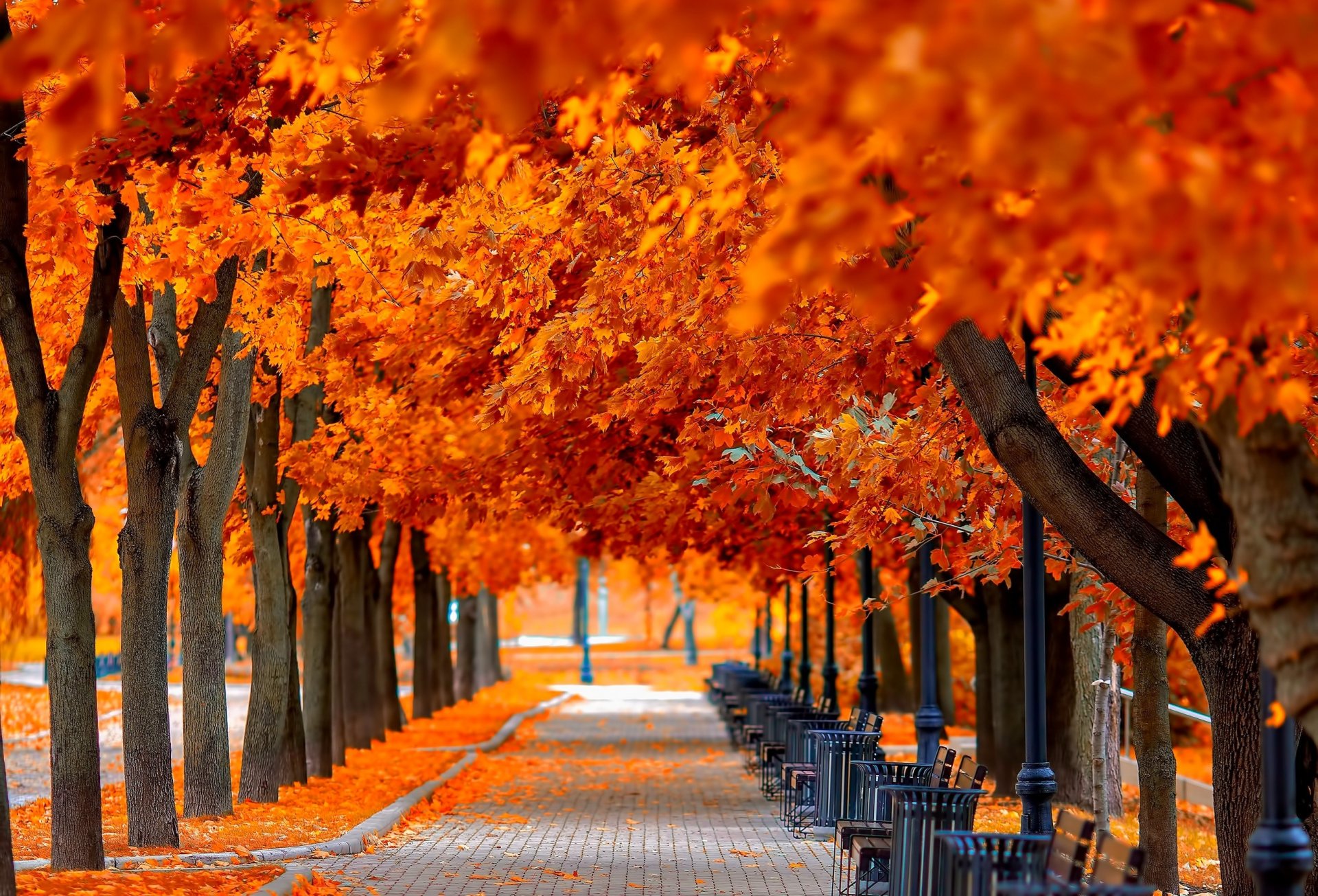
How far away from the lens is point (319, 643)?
2216cm

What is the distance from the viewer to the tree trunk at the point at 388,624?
2994 cm

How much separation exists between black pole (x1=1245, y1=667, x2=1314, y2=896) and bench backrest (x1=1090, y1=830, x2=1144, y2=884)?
0.43 metres

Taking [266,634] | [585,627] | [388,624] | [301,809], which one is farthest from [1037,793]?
[585,627]

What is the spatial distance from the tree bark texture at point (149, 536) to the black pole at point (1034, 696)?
675 cm

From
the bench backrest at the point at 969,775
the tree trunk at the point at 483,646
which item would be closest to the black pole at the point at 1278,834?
the bench backrest at the point at 969,775

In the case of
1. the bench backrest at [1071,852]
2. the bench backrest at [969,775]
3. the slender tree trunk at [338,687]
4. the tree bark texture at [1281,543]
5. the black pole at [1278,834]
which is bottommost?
the slender tree trunk at [338,687]

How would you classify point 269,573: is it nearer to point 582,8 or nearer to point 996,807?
point 996,807

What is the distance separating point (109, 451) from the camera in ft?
98.5

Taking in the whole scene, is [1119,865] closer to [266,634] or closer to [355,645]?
[266,634]

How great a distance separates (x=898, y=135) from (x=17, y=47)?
2014 mm

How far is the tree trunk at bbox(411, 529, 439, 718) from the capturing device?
34.2 metres

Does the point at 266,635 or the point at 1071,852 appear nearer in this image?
the point at 1071,852

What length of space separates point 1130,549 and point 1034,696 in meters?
2.08

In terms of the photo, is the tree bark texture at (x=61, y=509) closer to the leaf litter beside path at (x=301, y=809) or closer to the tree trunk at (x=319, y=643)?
the leaf litter beside path at (x=301, y=809)
